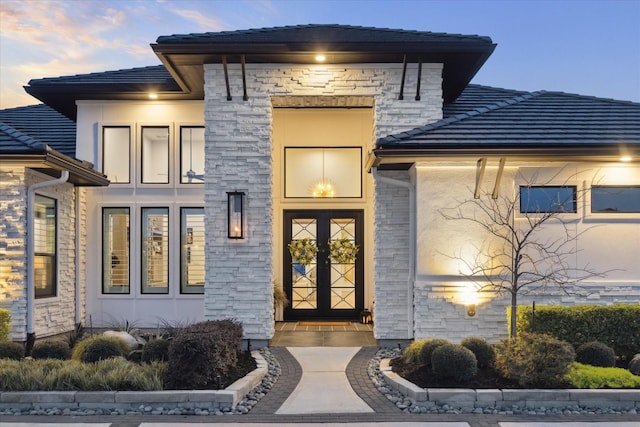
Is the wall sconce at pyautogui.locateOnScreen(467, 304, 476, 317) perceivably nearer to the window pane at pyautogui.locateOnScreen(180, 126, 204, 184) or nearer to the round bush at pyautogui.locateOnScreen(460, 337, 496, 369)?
the round bush at pyautogui.locateOnScreen(460, 337, 496, 369)

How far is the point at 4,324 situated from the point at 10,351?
928mm

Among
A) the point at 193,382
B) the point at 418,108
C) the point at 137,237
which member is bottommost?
the point at 193,382

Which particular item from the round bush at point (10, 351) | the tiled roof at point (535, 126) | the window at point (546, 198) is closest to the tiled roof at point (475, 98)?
the tiled roof at point (535, 126)

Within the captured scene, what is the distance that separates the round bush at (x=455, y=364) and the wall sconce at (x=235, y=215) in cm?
428

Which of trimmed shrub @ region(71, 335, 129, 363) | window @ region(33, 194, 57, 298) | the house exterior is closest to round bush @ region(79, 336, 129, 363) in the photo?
trimmed shrub @ region(71, 335, 129, 363)

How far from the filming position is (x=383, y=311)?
9875 mm

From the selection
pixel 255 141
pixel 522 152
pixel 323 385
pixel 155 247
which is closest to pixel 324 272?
pixel 155 247

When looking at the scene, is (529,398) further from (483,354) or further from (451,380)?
(483,354)

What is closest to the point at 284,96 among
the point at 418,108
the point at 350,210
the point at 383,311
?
the point at 418,108

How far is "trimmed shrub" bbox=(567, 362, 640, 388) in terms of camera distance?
6.77 meters

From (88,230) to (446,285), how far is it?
24.5 feet

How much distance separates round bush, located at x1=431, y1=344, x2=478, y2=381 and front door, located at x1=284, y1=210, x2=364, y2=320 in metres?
5.41

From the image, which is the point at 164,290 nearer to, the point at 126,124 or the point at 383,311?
the point at 126,124

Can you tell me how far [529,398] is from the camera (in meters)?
6.50
